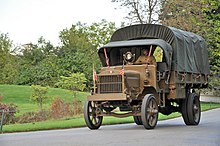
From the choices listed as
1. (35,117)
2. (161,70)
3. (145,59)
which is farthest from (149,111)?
(35,117)

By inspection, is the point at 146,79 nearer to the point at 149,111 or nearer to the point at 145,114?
the point at 149,111

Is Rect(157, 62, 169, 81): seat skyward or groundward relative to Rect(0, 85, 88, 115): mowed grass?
groundward

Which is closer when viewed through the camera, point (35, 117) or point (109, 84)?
point (109, 84)

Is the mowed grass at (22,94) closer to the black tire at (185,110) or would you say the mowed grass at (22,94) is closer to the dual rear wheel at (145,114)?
the black tire at (185,110)

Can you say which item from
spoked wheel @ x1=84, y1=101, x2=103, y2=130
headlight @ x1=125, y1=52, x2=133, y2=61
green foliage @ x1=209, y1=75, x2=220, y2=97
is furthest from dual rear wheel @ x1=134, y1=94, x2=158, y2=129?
green foliage @ x1=209, y1=75, x2=220, y2=97

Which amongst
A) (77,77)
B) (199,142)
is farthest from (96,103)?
(77,77)

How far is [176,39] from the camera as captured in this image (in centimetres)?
2062

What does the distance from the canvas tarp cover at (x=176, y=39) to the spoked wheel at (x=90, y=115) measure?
11.8 feet

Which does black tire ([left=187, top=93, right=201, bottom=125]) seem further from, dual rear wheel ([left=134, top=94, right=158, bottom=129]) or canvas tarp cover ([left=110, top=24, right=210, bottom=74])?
dual rear wheel ([left=134, top=94, right=158, bottom=129])

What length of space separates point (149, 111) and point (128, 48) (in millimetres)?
3390

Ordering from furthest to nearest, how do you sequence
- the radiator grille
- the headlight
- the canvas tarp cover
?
the canvas tarp cover < the headlight < the radiator grille

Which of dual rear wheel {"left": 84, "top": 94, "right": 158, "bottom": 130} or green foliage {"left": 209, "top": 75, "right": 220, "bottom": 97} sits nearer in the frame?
dual rear wheel {"left": 84, "top": 94, "right": 158, "bottom": 130}

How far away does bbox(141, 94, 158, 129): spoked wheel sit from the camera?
18.0 meters

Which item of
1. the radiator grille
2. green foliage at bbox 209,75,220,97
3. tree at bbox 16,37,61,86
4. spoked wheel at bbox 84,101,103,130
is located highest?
tree at bbox 16,37,61,86
